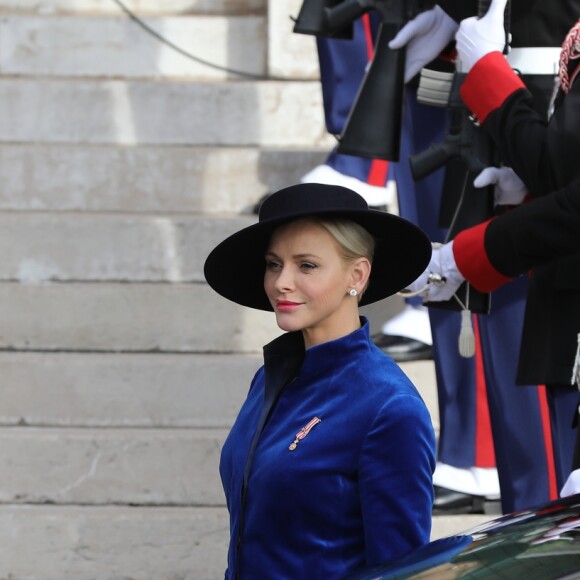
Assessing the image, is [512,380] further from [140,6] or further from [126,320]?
[140,6]

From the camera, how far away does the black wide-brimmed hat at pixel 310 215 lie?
2131mm

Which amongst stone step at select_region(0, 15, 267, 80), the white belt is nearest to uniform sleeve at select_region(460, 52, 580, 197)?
the white belt

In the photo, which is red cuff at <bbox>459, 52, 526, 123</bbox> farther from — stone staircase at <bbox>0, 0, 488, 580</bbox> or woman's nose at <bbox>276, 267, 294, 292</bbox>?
stone staircase at <bbox>0, 0, 488, 580</bbox>

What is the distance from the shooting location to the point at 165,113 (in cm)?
552

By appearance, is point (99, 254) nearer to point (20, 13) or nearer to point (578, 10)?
point (20, 13)

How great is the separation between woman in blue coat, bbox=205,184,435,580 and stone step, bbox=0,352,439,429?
6.76ft

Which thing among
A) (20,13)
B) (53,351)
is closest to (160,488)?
(53,351)

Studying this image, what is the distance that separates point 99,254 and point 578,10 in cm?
217

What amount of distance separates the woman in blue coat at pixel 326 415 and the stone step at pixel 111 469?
1.82 m

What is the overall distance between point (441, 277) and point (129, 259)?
1921mm

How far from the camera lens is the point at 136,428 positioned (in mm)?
4336

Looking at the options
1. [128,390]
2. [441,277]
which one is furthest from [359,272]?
[128,390]

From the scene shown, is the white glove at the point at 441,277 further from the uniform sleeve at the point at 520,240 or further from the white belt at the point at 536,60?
the white belt at the point at 536,60

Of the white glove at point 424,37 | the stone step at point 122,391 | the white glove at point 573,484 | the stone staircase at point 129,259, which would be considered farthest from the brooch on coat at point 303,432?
the stone step at point 122,391
